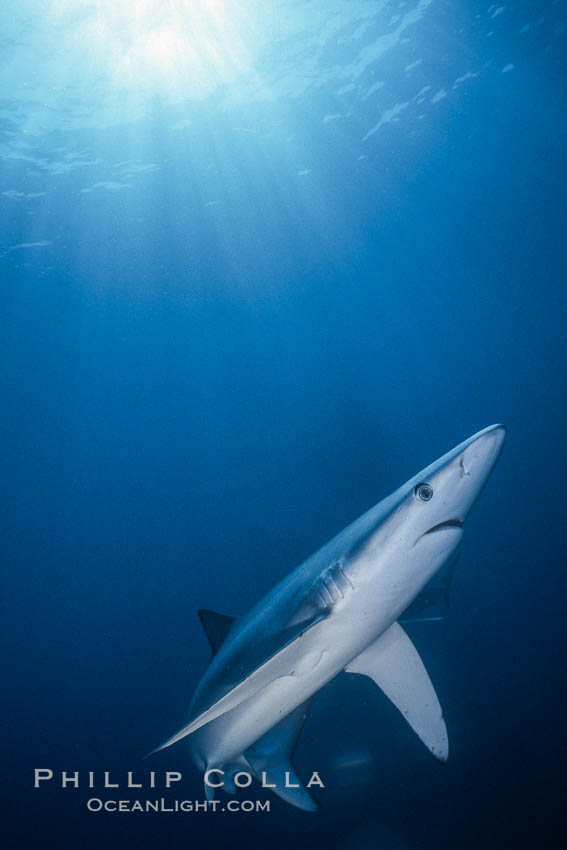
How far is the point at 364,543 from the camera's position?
2543mm

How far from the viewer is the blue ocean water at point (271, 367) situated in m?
11.7

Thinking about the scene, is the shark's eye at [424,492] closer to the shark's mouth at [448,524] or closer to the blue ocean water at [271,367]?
the shark's mouth at [448,524]

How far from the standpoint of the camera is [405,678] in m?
3.66

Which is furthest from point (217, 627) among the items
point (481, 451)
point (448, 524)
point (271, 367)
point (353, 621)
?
point (271, 367)

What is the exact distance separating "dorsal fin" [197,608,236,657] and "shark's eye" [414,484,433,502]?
8.57 feet

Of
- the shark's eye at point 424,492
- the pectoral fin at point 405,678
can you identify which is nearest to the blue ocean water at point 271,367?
the pectoral fin at point 405,678

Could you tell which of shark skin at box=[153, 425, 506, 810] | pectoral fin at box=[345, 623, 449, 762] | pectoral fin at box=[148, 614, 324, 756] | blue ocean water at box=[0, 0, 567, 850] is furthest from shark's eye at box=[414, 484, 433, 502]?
blue ocean water at box=[0, 0, 567, 850]

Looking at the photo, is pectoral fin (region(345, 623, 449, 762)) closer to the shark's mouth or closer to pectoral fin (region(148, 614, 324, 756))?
pectoral fin (region(148, 614, 324, 756))

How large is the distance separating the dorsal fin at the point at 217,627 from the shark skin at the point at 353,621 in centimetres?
1

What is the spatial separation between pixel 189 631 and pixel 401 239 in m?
25.3

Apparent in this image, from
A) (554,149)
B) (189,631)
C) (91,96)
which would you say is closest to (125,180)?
(91,96)

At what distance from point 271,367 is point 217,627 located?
27904 millimetres

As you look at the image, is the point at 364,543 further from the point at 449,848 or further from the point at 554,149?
the point at 554,149

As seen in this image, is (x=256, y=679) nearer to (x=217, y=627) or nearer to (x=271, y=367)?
(x=217, y=627)
